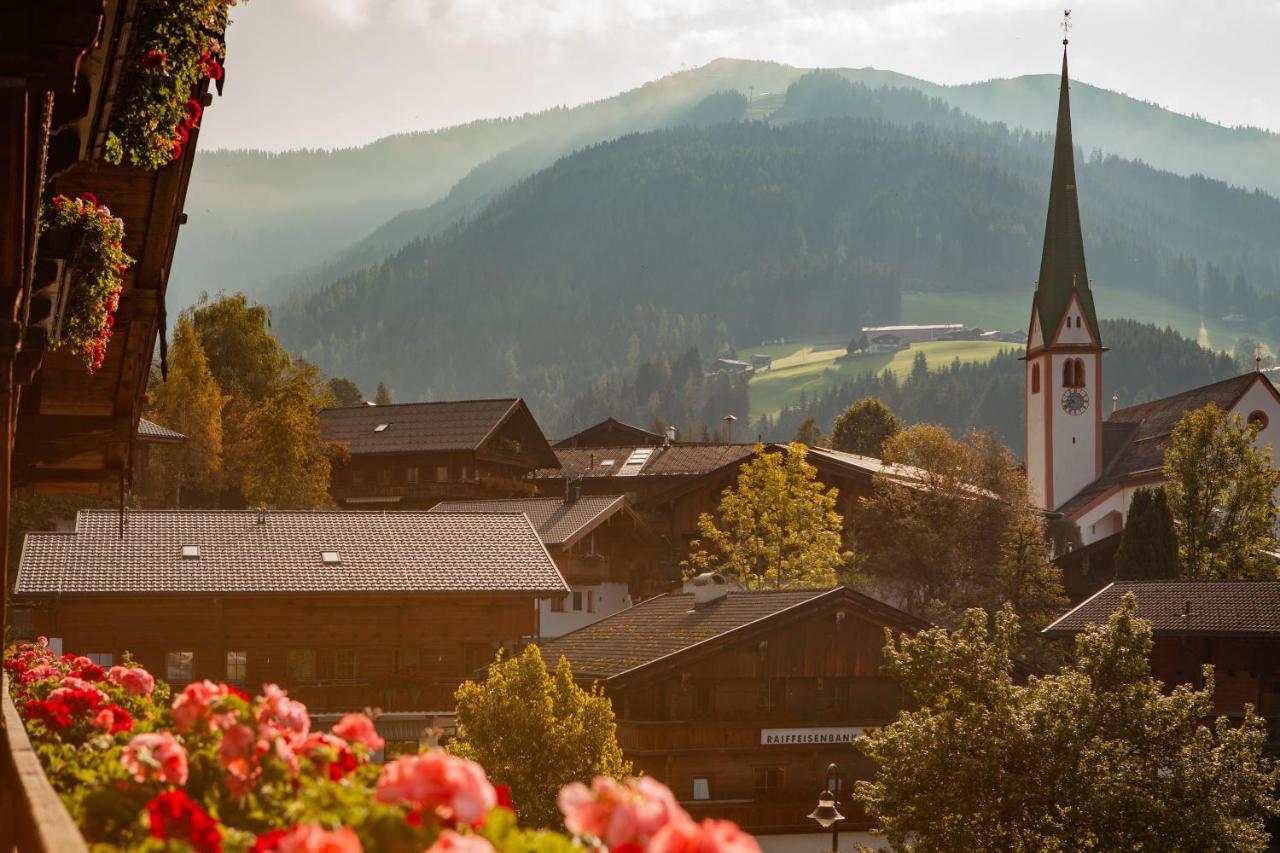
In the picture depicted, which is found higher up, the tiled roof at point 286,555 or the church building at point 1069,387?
the church building at point 1069,387

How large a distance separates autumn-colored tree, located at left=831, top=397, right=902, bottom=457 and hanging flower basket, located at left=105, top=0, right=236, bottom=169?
111788mm

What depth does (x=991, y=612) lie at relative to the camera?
65.2m

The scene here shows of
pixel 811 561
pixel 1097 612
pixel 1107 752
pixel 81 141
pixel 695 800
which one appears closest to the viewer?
pixel 81 141

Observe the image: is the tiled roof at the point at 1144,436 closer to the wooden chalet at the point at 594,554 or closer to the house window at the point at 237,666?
the wooden chalet at the point at 594,554

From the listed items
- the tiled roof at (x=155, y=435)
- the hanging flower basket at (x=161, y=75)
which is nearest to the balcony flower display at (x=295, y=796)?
the hanging flower basket at (x=161, y=75)

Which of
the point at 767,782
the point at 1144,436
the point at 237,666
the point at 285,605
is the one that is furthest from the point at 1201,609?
the point at 1144,436

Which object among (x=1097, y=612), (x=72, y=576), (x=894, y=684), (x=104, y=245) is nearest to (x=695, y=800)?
(x=894, y=684)

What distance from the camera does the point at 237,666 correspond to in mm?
46625

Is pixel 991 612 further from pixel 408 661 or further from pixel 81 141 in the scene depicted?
pixel 81 141

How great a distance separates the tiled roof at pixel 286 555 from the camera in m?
46.4

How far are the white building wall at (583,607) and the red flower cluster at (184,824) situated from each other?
5751cm

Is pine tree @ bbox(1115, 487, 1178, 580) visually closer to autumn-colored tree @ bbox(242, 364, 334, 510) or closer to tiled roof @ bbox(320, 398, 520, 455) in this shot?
tiled roof @ bbox(320, 398, 520, 455)

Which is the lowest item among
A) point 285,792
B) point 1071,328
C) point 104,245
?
point 285,792

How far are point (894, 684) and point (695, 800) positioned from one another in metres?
6.37
